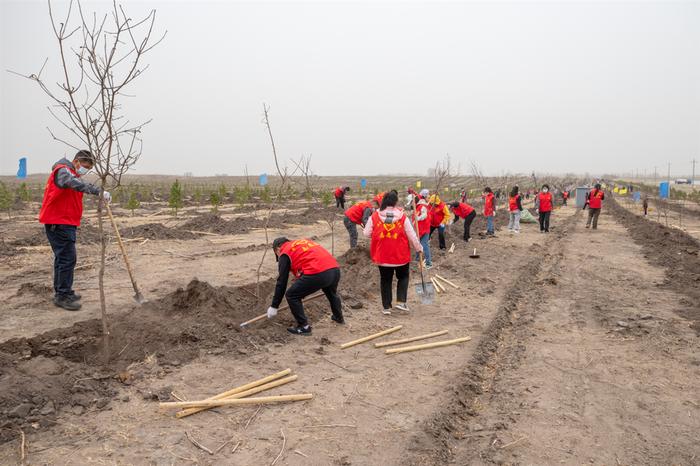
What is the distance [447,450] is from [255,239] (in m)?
10.5

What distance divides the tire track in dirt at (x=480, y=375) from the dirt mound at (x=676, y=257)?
1.97 metres

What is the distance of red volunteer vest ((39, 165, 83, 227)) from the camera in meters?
5.51

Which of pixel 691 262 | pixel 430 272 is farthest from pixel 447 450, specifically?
pixel 691 262

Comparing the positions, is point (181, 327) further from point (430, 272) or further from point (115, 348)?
point (430, 272)

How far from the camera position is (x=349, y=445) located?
124 inches

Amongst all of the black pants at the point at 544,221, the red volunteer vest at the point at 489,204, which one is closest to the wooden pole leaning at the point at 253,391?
the red volunteer vest at the point at 489,204

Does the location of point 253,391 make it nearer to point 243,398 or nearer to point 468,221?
point 243,398

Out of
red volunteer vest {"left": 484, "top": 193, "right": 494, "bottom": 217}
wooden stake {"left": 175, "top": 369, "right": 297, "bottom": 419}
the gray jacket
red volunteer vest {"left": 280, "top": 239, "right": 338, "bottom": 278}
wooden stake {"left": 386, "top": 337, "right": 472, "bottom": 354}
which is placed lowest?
wooden stake {"left": 386, "top": 337, "right": 472, "bottom": 354}

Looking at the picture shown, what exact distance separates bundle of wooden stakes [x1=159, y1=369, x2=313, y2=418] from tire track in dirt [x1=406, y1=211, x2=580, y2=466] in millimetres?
1034

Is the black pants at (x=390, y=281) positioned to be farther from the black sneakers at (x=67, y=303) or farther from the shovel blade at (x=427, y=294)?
the black sneakers at (x=67, y=303)

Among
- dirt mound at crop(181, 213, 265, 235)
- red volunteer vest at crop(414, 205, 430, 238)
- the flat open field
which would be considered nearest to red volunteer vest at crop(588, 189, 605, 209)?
the flat open field

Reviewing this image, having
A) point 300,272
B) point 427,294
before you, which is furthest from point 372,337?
point 427,294

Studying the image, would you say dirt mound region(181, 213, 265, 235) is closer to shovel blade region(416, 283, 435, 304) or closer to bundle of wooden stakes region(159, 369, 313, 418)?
shovel blade region(416, 283, 435, 304)

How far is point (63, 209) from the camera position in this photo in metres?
5.57
